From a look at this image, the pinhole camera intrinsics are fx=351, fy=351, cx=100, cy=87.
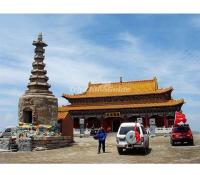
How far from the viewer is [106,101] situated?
4978 centimetres

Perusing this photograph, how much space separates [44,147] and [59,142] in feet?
6.51

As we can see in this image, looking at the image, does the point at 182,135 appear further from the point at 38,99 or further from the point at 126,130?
the point at 38,99

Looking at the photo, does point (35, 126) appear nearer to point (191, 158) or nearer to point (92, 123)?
point (191, 158)

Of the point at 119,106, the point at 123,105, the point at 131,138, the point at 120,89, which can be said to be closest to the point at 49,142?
the point at 131,138

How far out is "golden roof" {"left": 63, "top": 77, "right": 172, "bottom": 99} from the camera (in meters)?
49.0

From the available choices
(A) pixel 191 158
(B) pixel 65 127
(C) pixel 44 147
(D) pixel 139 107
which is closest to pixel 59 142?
(C) pixel 44 147

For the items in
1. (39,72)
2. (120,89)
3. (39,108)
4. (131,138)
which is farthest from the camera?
(120,89)

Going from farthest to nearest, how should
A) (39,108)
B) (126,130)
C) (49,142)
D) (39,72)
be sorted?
1. (39,72)
2. (39,108)
3. (49,142)
4. (126,130)

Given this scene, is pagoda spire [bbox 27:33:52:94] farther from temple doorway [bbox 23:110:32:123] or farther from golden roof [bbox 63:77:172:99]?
golden roof [bbox 63:77:172:99]

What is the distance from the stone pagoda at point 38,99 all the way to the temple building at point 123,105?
16.9m

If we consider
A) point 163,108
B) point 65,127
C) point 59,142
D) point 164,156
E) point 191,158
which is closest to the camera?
point 191,158

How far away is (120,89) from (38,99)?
79.1 ft

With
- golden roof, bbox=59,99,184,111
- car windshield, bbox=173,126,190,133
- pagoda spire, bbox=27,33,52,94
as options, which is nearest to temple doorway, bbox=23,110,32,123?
pagoda spire, bbox=27,33,52,94

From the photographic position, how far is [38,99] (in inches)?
1089
